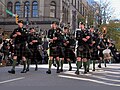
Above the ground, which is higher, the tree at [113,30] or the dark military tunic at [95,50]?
the tree at [113,30]

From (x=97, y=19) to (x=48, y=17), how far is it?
892 cm

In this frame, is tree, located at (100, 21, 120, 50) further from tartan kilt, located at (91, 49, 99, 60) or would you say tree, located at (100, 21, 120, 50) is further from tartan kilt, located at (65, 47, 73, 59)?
tartan kilt, located at (65, 47, 73, 59)

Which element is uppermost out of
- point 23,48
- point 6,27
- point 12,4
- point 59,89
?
point 12,4

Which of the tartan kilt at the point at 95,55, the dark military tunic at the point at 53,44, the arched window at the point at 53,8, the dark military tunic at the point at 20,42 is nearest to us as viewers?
the dark military tunic at the point at 20,42

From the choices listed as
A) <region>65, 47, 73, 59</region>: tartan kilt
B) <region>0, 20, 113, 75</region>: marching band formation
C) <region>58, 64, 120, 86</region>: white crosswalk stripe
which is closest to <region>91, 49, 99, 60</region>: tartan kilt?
<region>0, 20, 113, 75</region>: marching band formation

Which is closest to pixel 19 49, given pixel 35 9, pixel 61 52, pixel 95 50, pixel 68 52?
pixel 61 52

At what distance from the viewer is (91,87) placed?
9.71m

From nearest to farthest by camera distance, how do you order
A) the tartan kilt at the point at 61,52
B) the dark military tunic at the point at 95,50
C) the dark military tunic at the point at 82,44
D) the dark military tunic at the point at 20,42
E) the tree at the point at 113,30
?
1. the dark military tunic at the point at 82,44
2. the dark military tunic at the point at 20,42
3. the tartan kilt at the point at 61,52
4. the dark military tunic at the point at 95,50
5. the tree at the point at 113,30

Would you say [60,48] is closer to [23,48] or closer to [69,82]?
[23,48]

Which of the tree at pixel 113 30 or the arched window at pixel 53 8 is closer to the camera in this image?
the tree at pixel 113 30

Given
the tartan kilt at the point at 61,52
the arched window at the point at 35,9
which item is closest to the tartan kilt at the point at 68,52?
the tartan kilt at the point at 61,52

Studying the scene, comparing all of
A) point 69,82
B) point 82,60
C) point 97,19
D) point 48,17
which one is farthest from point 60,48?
point 97,19

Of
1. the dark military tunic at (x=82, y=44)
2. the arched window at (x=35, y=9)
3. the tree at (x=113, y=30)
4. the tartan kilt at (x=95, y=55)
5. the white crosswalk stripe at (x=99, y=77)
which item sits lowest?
the white crosswalk stripe at (x=99, y=77)

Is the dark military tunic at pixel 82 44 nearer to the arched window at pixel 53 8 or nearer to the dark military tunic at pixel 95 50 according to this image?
the dark military tunic at pixel 95 50
